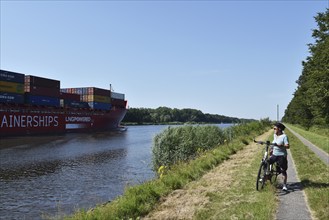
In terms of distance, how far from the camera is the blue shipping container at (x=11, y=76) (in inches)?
2153

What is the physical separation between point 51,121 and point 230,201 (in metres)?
59.9

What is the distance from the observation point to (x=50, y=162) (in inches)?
989

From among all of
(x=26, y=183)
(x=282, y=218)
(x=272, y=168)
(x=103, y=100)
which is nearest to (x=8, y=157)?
(x=26, y=183)

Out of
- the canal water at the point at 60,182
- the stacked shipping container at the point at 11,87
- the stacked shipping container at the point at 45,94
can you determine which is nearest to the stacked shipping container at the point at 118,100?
the stacked shipping container at the point at 45,94

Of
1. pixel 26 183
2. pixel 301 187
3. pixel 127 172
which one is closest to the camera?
pixel 301 187

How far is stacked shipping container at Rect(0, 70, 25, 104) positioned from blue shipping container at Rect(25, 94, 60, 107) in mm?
1827

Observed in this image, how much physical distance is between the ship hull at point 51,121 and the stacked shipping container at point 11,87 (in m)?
1.70

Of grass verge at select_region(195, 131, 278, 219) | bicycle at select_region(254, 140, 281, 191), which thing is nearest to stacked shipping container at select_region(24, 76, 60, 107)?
grass verge at select_region(195, 131, 278, 219)

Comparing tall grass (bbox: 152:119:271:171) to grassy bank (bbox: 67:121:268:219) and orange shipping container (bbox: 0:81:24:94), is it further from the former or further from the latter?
orange shipping container (bbox: 0:81:24:94)

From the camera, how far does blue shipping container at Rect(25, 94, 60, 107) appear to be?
59.5m

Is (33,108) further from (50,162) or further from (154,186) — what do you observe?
(154,186)

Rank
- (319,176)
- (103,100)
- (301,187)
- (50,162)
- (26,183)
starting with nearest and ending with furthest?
(301,187) → (319,176) → (26,183) → (50,162) → (103,100)

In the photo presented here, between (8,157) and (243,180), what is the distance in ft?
77.8

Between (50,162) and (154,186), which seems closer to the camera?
(154,186)
